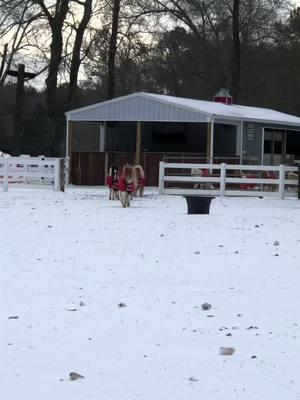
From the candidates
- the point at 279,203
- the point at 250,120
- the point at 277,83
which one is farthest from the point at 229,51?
the point at 279,203

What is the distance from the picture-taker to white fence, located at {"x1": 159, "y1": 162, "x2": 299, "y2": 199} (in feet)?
79.4

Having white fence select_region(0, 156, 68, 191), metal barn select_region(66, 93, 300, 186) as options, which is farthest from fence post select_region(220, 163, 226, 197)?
white fence select_region(0, 156, 68, 191)

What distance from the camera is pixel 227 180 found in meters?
24.6

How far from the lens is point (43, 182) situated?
28656mm

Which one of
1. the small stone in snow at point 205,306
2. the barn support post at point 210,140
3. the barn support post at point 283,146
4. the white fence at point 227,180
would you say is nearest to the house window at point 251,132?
the white fence at point 227,180

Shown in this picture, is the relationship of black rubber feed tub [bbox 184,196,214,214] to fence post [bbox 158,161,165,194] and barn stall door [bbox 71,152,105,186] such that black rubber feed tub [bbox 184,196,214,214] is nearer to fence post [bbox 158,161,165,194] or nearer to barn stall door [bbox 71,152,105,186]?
fence post [bbox 158,161,165,194]

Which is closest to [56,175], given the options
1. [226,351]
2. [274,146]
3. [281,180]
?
[281,180]

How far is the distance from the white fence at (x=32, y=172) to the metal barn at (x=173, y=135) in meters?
2.37

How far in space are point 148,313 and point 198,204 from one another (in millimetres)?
10238

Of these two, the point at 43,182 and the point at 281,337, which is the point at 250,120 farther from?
the point at 281,337

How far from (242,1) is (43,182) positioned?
66.8ft

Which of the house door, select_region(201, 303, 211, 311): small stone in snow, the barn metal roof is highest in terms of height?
the barn metal roof

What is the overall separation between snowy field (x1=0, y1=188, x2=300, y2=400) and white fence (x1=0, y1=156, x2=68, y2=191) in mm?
11731

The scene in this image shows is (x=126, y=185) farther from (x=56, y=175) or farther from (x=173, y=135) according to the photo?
(x=173, y=135)
